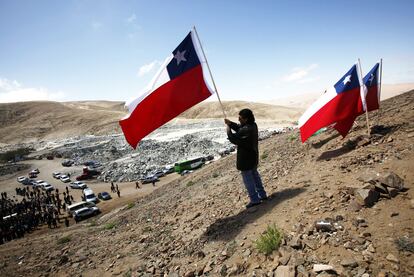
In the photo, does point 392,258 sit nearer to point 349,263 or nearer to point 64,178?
point 349,263

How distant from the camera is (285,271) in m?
4.06

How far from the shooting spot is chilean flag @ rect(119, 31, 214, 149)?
8.03 meters

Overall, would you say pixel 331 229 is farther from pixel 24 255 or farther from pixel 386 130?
pixel 24 255

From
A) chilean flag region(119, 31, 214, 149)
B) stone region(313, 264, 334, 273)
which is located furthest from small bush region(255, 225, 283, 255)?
chilean flag region(119, 31, 214, 149)

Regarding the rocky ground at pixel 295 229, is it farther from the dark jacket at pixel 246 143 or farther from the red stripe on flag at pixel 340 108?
the dark jacket at pixel 246 143

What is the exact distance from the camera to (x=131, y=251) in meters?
7.55

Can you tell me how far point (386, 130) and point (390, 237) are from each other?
6536mm

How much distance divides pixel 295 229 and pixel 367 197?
57.5 inches

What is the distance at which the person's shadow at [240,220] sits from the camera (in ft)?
20.2

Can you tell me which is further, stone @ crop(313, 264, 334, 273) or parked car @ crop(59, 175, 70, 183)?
parked car @ crop(59, 175, 70, 183)

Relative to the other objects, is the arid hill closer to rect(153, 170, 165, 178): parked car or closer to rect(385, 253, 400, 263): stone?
rect(153, 170, 165, 178): parked car

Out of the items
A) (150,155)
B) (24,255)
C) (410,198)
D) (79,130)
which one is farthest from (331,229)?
(79,130)

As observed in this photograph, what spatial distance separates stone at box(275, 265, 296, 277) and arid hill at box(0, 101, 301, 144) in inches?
4176

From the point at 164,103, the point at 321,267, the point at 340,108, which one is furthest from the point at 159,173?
the point at 321,267
